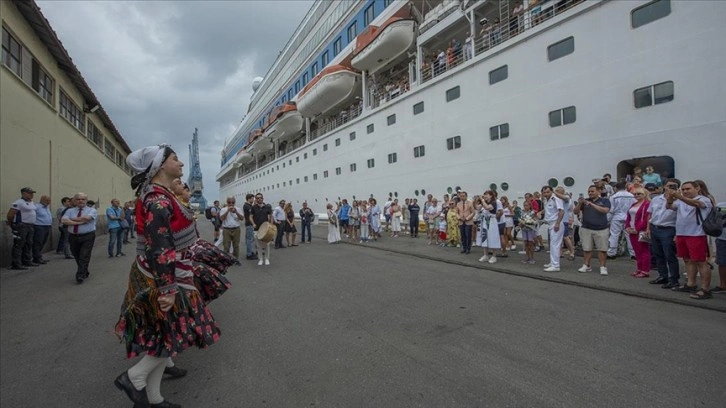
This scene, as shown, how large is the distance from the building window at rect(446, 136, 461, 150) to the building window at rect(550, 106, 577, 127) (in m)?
3.39

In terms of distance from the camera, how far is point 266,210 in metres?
8.25

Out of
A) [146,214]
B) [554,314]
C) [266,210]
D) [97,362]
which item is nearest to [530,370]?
[554,314]

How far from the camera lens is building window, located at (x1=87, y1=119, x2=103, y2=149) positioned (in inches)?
709

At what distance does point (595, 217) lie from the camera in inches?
222

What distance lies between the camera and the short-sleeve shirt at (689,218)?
166 inches

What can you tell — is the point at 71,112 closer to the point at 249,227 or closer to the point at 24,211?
the point at 24,211

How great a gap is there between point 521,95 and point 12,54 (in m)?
14.9

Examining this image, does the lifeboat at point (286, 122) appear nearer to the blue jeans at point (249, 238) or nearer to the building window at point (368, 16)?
the building window at point (368, 16)

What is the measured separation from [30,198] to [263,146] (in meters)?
28.4

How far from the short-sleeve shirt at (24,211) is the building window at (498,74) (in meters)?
13.3

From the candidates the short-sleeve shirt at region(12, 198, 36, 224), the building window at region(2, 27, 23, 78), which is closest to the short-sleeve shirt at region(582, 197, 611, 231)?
the short-sleeve shirt at region(12, 198, 36, 224)

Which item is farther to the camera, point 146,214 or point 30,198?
point 30,198

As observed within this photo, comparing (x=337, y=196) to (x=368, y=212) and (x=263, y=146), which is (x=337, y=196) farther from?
(x=263, y=146)

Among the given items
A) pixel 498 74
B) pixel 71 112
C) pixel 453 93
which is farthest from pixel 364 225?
pixel 71 112
